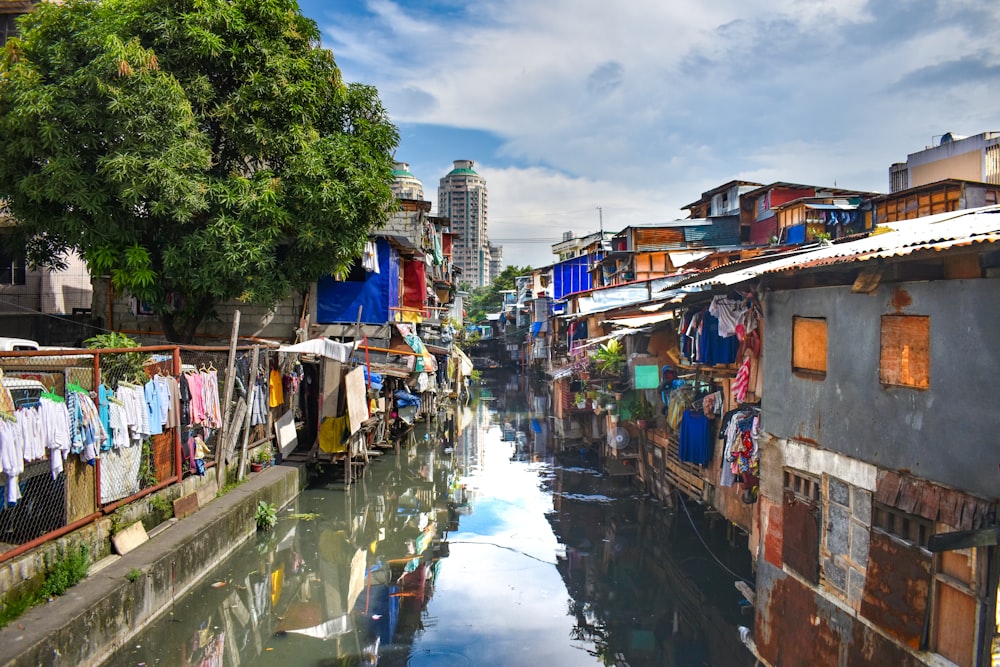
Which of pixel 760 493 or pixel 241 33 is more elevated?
pixel 241 33

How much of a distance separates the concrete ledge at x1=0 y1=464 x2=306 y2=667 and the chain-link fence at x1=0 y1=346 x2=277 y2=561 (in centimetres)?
66

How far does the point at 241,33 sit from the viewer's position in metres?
13.8

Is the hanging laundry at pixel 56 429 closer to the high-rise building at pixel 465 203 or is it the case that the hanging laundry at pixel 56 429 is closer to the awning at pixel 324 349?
the awning at pixel 324 349

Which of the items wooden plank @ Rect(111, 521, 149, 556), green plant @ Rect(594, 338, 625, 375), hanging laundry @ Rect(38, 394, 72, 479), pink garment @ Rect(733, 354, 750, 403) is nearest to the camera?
hanging laundry @ Rect(38, 394, 72, 479)

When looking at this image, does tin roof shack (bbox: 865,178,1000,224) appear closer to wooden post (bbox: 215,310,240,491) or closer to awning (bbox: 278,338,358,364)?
awning (bbox: 278,338,358,364)

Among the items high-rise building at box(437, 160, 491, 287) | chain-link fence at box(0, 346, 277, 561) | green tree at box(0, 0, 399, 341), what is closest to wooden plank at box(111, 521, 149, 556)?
chain-link fence at box(0, 346, 277, 561)

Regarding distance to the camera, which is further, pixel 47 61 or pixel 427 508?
pixel 427 508

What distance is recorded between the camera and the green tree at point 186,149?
12.3 meters

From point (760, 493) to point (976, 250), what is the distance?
14.2ft

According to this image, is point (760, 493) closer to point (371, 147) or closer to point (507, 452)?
point (371, 147)

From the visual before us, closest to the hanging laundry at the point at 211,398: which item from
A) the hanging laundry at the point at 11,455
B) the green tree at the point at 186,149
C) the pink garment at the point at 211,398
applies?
the pink garment at the point at 211,398

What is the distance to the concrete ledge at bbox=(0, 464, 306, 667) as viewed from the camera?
567 centimetres

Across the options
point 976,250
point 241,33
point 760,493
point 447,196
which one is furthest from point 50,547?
point 447,196

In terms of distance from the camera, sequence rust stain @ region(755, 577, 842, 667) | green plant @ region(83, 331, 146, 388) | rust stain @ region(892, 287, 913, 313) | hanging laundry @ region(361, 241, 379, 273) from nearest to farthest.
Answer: rust stain @ region(892, 287, 913, 313), rust stain @ region(755, 577, 842, 667), green plant @ region(83, 331, 146, 388), hanging laundry @ region(361, 241, 379, 273)
